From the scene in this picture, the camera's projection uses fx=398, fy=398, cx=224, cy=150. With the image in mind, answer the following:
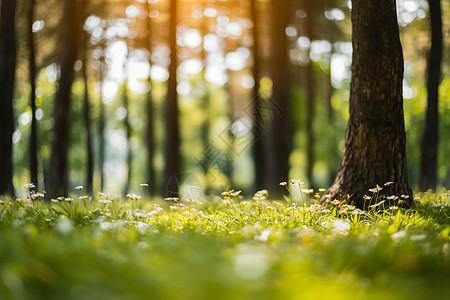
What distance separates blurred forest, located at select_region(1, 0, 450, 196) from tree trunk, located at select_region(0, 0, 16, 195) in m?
0.14

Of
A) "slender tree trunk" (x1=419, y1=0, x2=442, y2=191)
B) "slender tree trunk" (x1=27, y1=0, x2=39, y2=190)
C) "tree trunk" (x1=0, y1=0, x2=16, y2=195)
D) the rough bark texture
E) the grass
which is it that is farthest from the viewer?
"slender tree trunk" (x1=27, y1=0, x2=39, y2=190)

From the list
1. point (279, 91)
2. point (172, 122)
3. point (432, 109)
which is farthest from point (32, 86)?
point (432, 109)

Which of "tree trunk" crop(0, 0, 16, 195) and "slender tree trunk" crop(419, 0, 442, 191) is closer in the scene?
"tree trunk" crop(0, 0, 16, 195)

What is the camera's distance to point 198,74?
87.8 feet

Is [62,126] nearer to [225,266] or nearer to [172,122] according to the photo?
[172,122]

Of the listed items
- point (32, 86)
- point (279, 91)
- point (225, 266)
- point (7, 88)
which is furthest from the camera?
point (32, 86)

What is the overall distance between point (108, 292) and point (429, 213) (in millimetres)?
4741

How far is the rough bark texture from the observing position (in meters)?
5.81

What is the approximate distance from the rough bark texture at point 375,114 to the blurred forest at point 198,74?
16.1 feet

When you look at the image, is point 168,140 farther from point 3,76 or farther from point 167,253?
point 167,253

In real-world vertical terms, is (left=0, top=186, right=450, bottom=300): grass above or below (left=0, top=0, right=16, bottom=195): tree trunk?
below

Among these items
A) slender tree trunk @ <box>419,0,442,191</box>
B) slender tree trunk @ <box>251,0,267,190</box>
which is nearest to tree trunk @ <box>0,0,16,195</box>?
slender tree trunk @ <box>251,0,267,190</box>

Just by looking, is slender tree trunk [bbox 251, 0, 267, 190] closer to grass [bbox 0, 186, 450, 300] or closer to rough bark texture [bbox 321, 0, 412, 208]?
rough bark texture [bbox 321, 0, 412, 208]

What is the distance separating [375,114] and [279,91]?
542 cm
